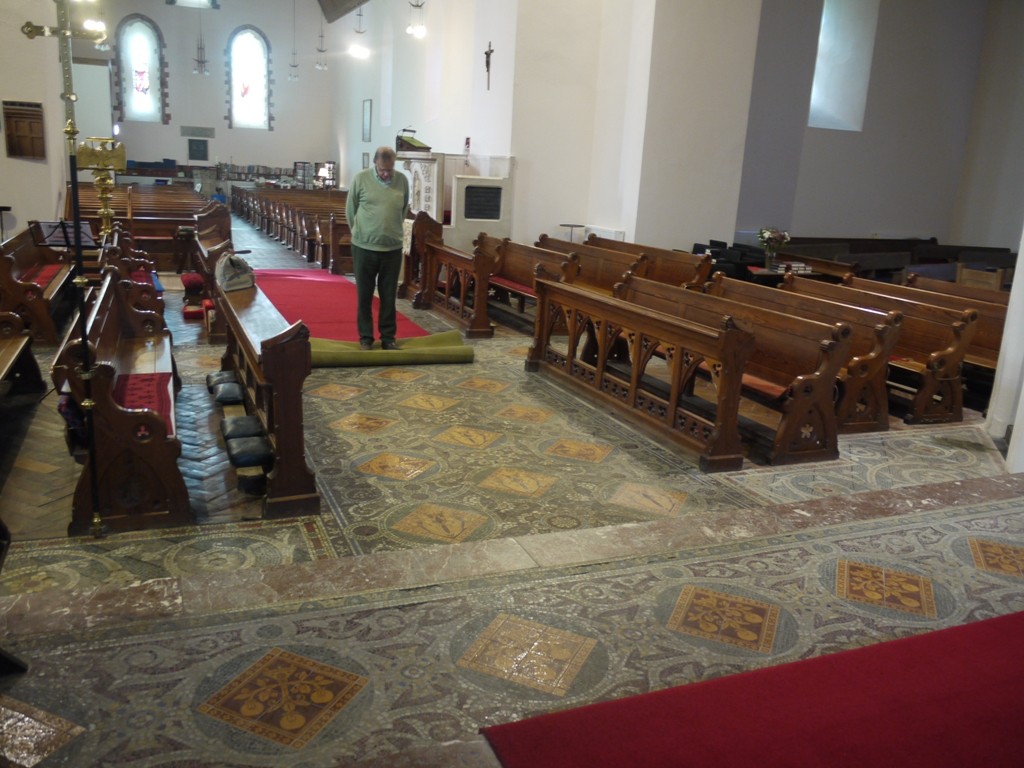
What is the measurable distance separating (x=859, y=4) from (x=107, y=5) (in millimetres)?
21612

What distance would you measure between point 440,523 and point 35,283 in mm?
4687

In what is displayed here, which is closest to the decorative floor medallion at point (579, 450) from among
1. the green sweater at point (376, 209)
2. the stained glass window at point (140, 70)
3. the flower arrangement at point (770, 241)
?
the green sweater at point (376, 209)

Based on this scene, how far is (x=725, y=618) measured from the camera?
2.68 m

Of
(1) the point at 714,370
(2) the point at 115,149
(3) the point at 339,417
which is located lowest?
(3) the point at 339,417

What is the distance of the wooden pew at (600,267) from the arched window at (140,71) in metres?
21.9

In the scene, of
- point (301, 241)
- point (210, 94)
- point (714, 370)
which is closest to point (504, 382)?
point (714, 370)

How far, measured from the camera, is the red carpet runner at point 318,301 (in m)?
7.31

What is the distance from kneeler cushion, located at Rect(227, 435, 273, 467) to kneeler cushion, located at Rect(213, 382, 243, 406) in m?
1.11

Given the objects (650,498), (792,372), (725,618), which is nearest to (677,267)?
(792,372)

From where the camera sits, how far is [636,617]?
2.66 m

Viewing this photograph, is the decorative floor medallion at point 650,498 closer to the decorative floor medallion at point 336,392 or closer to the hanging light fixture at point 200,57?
the decorative floor medallion at point 336,392

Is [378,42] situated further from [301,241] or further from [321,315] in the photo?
[321,315]

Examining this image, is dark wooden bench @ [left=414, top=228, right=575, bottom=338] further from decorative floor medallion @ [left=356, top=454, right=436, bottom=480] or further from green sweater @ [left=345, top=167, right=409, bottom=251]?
decorative floor medallion @ [left=356, top=454, right=436, bottom=480]

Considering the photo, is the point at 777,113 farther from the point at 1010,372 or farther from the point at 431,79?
the point at 1010,372
